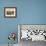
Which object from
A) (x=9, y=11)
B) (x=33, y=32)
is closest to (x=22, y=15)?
(x=9, y=11)

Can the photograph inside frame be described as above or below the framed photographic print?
below

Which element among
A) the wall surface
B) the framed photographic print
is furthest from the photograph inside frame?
the framed photographic print

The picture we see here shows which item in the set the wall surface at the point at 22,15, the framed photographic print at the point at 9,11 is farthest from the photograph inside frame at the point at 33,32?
the framed photographic print at the point at 9,11

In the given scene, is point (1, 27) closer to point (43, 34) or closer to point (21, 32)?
point (21, 32)

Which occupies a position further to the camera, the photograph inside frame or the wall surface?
the wall surface

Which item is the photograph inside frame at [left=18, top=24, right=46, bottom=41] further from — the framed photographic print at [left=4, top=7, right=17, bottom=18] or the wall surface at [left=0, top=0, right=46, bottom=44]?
the framed photographic print at [left=4, top=7, right=17, bottom=18]

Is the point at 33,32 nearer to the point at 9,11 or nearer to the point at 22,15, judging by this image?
the point at 22,15

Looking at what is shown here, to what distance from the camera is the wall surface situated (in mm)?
5191

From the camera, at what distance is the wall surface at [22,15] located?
17.0ft

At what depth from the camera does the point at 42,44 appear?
441cm

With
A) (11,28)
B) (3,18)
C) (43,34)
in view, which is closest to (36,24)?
(43,34)

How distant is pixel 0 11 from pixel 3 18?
11.9 inches

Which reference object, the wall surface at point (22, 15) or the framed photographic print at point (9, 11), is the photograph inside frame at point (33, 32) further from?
the framed photographic print at point (9, 11)

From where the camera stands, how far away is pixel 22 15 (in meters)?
5.22
